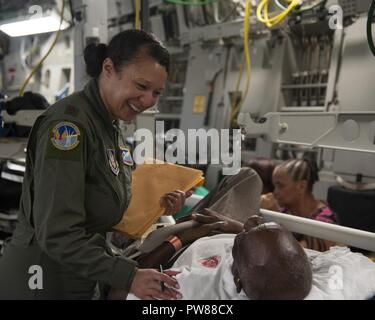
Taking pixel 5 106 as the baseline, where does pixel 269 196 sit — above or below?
below

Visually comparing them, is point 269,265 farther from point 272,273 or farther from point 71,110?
point 71,110

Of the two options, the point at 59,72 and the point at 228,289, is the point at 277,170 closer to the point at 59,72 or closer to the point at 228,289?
the point at 228,289

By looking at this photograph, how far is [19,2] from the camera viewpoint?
258cm

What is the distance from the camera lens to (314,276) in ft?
4.17

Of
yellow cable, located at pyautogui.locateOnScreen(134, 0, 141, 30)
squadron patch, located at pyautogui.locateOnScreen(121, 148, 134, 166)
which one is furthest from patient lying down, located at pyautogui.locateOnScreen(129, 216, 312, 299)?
yellow cable, located at pyautogui.locateOnScreen(134, 0, 141, 30)

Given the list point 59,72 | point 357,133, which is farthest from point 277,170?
point 59,72

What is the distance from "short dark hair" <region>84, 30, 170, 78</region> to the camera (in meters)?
1.30

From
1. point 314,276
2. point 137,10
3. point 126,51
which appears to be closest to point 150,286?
point 314,276

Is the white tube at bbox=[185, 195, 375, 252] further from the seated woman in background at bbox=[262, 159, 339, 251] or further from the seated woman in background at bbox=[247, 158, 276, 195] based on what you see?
the seated woman in background at bbox=[247, 158, 276, 195]

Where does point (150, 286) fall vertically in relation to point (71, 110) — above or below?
below

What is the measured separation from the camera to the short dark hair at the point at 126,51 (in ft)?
4.26

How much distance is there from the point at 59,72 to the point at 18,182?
3187 millimetres

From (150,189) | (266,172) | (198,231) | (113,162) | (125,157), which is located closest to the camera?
(113,162)

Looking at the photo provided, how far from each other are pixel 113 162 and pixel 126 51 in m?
0.41
